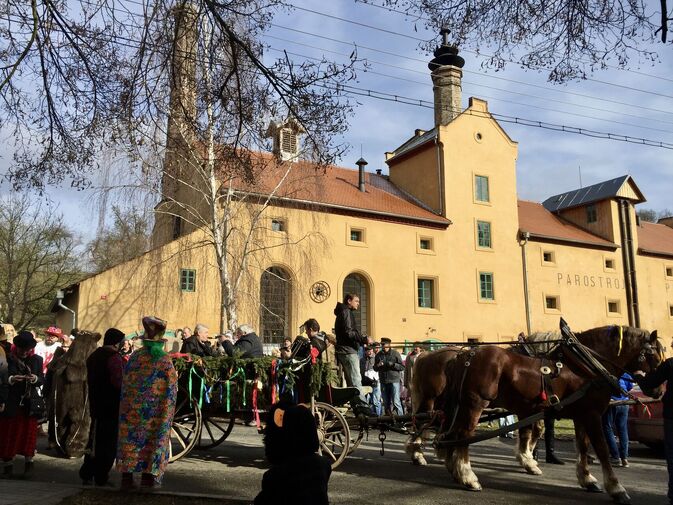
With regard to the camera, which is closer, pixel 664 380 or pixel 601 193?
pixel 664 380

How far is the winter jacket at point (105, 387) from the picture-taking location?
7059 millimetres

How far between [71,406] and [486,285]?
27.0 metres

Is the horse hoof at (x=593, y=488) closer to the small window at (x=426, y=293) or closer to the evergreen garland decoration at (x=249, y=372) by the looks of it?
the evergreen garland decoration at (x=249, y=372)

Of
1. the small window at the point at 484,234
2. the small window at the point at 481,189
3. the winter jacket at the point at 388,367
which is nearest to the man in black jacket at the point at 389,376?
the winter jacket at the point at 388,367

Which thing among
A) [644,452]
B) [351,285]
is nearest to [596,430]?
[644,452]

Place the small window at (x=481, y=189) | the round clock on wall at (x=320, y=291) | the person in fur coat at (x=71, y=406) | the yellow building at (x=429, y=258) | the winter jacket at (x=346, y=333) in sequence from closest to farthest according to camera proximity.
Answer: the winter jacket at (x=346, y=333) < the person in fur coat at (x=71, y=406) < the yellow building at (x=429, y=258) < the round clock on wall at (x=320, y=291) < the small window at (x=481, y=189)

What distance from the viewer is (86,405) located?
932 centimetres

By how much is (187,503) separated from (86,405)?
168 inches

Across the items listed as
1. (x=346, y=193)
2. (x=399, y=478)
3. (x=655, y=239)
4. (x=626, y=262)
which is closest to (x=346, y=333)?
(x=399, y=478)

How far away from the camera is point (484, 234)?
3409 centimetres

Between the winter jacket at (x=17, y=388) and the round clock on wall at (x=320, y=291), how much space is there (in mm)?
19328

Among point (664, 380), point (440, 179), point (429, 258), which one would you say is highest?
point (440, 179)

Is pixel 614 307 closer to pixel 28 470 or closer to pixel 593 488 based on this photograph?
pixel 593 488

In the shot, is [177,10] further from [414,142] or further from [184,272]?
[414,142]
